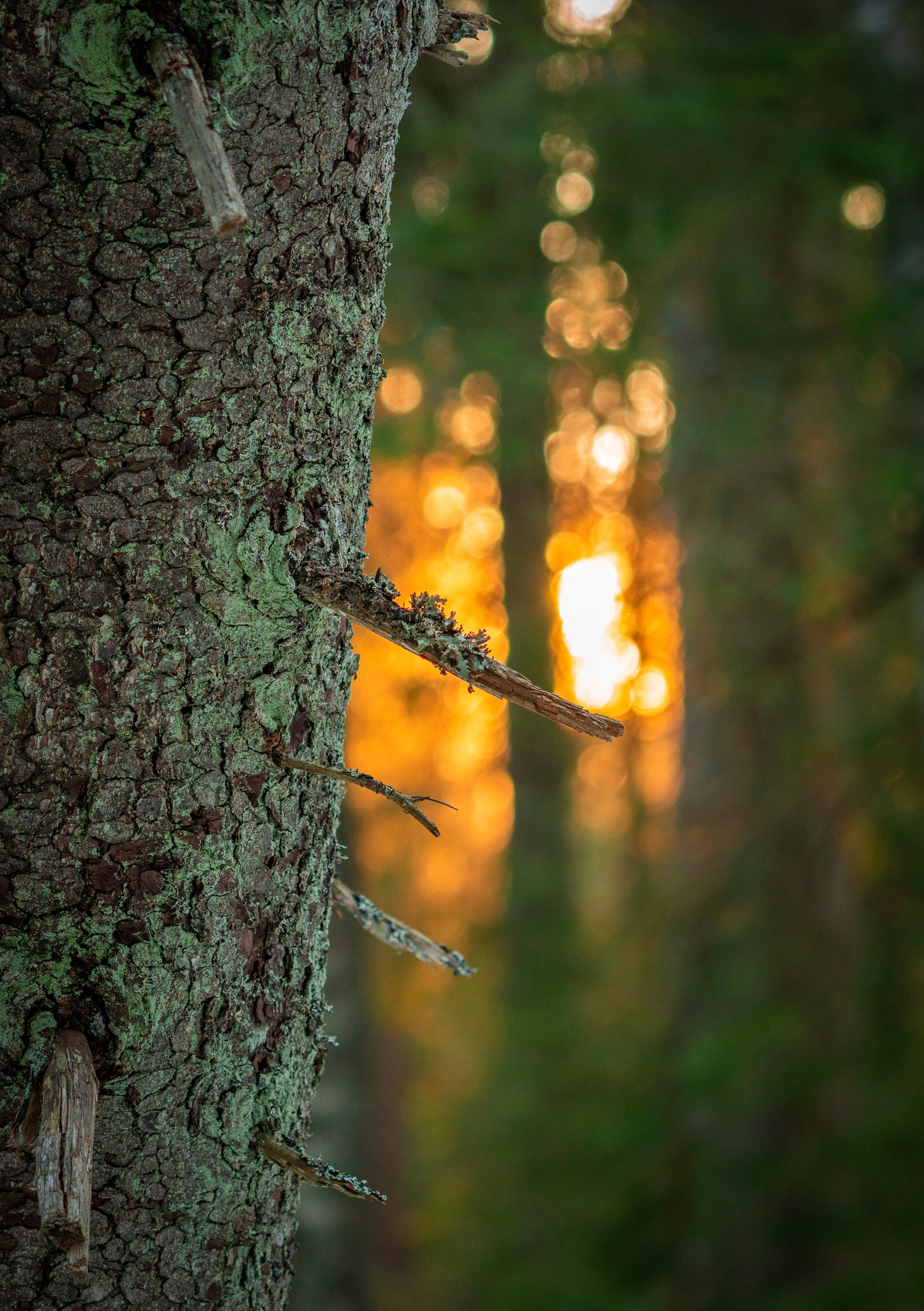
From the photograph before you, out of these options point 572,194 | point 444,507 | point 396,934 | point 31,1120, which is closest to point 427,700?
point 444,507

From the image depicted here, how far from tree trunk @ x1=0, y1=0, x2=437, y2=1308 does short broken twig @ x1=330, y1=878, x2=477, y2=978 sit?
8.9 inches

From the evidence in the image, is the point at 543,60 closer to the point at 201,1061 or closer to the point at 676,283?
the point at 676,283

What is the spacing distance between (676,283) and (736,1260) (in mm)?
5084

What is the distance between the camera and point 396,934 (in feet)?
3.71

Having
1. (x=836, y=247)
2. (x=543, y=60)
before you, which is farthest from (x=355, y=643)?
(x=836, y=247)

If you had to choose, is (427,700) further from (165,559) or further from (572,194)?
(165,559)

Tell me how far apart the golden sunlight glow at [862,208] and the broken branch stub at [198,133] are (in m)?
4.81

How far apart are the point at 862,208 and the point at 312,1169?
551 centimetres

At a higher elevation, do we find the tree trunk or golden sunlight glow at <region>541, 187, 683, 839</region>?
golden sunlight glow at <region>541, 187, 683, 839</region>

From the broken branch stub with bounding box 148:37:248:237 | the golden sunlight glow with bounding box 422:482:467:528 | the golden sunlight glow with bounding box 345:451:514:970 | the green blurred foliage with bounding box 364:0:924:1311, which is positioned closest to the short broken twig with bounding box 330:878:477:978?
the broken branch stub with bounding box 148:37:248:237

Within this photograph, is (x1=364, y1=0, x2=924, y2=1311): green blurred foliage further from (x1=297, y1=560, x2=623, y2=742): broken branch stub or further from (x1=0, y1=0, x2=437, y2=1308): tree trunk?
(x1=297, y1=560, x2=623, y2=742): broken branch stub

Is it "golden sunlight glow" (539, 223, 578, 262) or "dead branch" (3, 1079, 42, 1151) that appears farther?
"golden sunlight glow" (539, 223, 578, 262)

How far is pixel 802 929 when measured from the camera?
475 centimetres

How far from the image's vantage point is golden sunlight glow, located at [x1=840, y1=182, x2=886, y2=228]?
4.71 m
